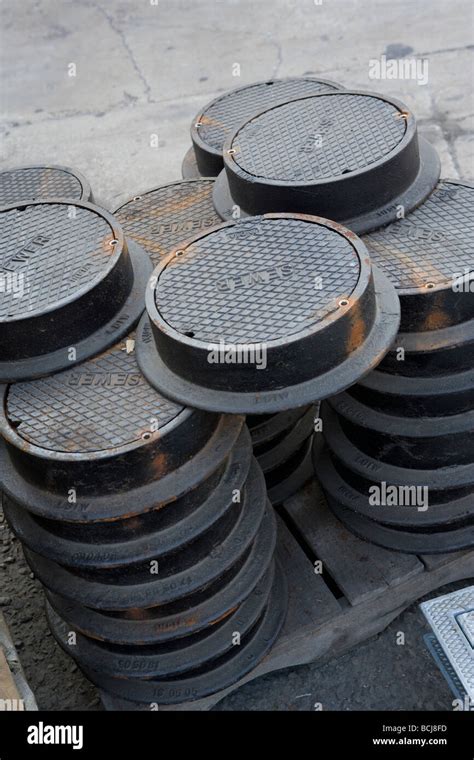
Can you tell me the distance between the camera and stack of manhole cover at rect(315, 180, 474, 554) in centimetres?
243

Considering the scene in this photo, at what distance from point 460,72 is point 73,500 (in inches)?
188

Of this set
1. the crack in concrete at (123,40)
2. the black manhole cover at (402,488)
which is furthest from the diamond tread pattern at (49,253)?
the crack in concrete at (123,40)

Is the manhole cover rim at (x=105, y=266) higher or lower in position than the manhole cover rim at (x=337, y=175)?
lower

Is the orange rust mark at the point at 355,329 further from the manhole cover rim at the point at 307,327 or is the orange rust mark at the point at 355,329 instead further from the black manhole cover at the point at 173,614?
the black manhole cover at the point at 173,614

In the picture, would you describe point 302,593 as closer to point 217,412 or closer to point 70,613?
point 70,613

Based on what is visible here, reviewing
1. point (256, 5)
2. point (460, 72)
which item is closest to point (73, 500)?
point (460, 72)

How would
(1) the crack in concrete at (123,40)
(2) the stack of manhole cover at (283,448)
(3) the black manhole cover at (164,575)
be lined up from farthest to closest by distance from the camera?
(1) the crack in concrete at (123,40) < (2) the stack of manhole cover at (283,448) < (3) the black manhole cover at (164,575)

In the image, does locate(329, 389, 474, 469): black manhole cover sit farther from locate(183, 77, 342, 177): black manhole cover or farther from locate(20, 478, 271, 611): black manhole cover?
locate(183, 77, 342, 177): black manhole cover

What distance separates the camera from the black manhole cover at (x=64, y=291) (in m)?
2.27

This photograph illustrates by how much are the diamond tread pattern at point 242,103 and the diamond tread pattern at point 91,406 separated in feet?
3.90
